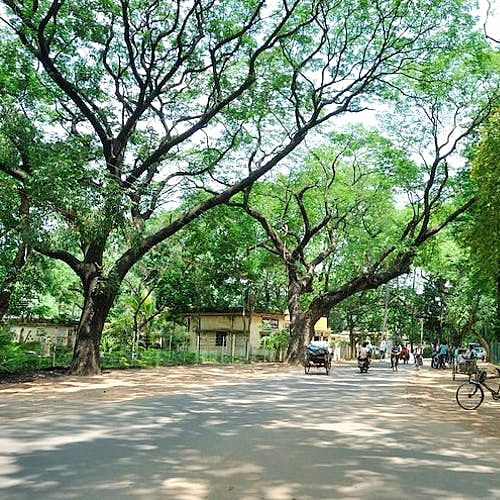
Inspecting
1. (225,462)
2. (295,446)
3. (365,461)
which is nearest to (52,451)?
(225,462)

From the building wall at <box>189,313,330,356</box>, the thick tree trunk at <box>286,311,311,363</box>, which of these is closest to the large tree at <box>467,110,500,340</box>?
the thick tree trunk at <box>286,311,311,363</box>

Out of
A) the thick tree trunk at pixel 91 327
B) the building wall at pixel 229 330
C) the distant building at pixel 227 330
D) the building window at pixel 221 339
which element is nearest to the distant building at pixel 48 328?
the distant building at pixel 227 330

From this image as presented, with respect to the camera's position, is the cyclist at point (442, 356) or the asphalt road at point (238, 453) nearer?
the asphalt road at point (238, 453)

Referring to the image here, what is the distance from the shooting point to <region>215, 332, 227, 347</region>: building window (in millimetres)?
42000

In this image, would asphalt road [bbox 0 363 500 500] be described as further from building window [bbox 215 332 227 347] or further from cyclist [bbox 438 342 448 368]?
building window [bbox 215 332 227 347]

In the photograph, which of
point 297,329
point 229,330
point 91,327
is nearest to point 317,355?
point 297,329

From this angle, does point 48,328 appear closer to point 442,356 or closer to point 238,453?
point 442,356

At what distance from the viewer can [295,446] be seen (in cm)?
830

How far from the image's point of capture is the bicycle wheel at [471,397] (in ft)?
44.7

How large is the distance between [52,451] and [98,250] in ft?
46.0

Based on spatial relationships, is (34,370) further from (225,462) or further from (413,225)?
(413,225)

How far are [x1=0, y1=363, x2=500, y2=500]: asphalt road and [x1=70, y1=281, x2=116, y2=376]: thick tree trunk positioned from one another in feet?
24.6

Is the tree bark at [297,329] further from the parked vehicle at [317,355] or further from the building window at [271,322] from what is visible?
the building window at [271,322]

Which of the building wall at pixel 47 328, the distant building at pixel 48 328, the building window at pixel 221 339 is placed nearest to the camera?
the distant building at pixel 48 328
